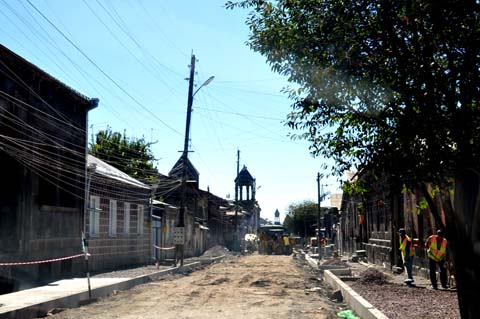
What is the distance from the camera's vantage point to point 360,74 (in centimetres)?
634

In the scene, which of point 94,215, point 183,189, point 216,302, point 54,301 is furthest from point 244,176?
point 54,301

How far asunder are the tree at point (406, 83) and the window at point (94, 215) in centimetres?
1877

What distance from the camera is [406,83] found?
612cm

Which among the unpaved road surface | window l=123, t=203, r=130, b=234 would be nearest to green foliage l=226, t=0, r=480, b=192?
the unpaved road surface

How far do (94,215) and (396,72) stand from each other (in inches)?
801

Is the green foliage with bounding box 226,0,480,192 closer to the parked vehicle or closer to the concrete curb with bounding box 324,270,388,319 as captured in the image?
the concrete curb with bounding box 324,270,388,319

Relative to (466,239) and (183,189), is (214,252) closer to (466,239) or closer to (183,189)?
(183,189)

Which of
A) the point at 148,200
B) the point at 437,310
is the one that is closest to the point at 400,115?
the point at 437,310

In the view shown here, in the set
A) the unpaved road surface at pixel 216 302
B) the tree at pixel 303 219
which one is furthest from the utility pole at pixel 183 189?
the tree at pixel 303 219

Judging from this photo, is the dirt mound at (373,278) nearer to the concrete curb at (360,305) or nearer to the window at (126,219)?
the concrete curb at (360,305)

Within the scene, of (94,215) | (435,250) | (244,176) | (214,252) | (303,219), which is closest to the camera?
(435,250)

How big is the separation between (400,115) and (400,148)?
0.35 metres

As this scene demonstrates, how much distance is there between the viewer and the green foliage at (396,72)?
5.93 m

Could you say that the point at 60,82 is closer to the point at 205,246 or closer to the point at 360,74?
the point at 360,74
